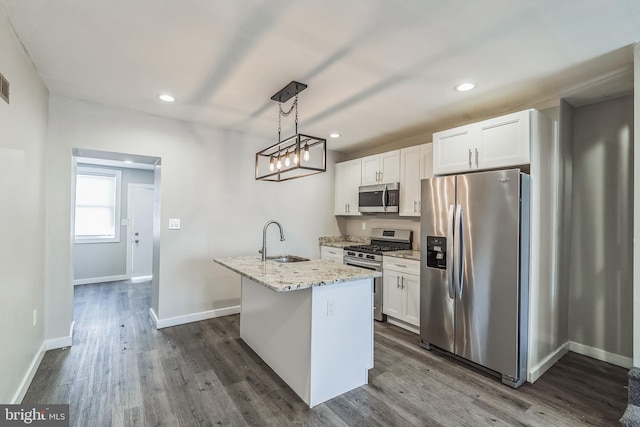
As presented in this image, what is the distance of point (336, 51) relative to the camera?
213cm

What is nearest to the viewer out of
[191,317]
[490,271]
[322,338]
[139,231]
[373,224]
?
[322,338]

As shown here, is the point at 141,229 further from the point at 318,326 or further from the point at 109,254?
the point at 318,326

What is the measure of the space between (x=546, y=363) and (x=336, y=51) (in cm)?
316

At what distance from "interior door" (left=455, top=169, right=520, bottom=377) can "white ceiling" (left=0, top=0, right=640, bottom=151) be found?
2.88 feet

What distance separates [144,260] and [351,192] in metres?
4.59

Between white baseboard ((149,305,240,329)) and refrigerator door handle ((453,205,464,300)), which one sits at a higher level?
refrigerator door handle ((453,205,464,300))

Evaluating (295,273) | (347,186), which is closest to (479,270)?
(295,273)

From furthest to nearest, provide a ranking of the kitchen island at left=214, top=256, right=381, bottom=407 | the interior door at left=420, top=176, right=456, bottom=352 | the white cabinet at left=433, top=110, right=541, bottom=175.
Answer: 1. the interior door at left=420, top=176, right=456, bottom=352
2. the white cabinet at left=433, top=110, right=541, bottom=175
3. the kitchen island at left=214, top=256, right=381, bottom=407

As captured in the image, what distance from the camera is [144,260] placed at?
6.34 m

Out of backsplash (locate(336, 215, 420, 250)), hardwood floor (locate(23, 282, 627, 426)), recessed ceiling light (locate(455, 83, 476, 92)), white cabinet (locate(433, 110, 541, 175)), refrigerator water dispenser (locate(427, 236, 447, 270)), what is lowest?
hardwood floor (locate(23, 282, 627, 426))

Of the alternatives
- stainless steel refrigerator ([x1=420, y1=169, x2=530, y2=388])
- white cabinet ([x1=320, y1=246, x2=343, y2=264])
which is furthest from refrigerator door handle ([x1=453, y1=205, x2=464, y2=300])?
white cabinet ([x1=320, y1=246, x2=343, y2=264])

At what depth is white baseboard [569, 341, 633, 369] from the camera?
2756 millimetres

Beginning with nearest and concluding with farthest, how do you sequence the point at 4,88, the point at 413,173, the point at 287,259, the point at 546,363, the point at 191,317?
the point at 4,88 < the point at 546,363 < the point at 287,259 < the point at 191,317 < the point at 413,173

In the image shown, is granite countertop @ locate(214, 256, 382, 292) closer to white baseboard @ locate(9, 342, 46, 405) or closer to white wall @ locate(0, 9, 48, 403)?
white wall @ locate(0, 9, 48, 403)
